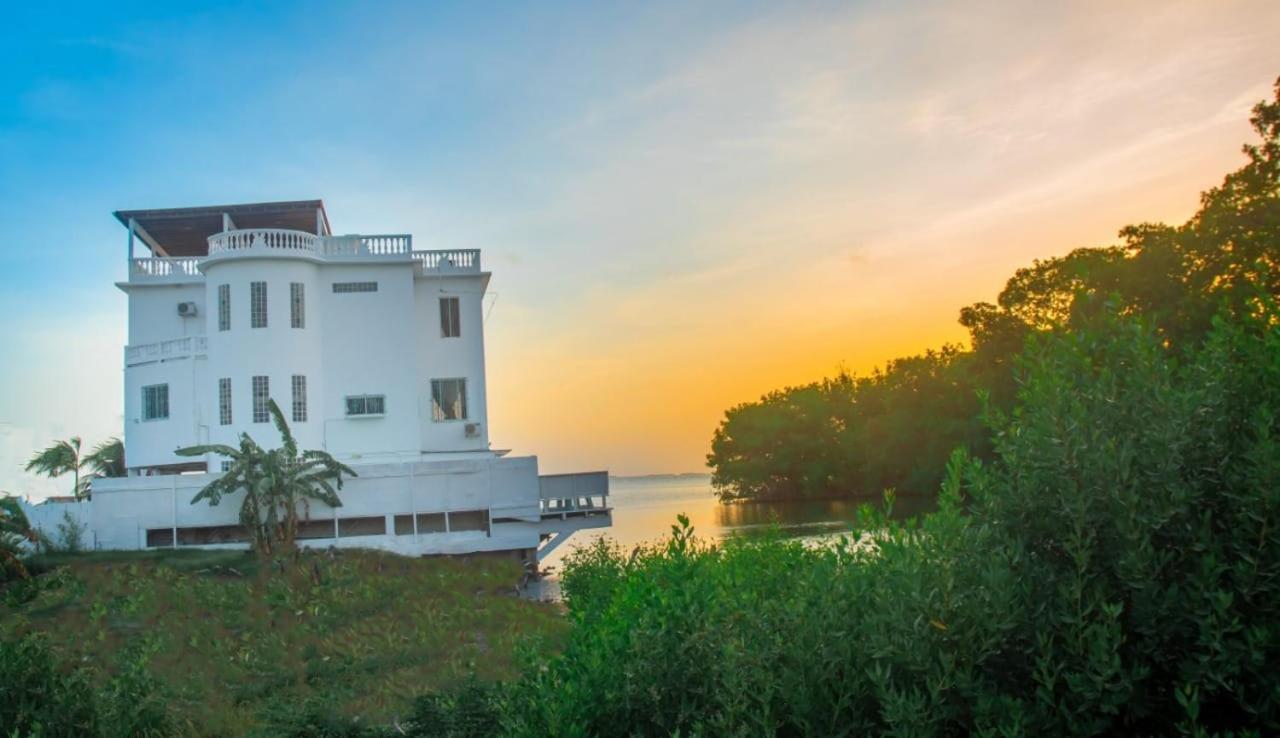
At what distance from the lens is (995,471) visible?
570cm

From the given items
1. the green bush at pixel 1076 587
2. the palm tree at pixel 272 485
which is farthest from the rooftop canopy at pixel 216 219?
the green bush at pixel 1076 587

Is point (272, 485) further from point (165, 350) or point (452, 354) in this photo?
point (165, 350)

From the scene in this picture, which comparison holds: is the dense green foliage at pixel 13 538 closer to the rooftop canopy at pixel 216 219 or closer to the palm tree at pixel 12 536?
the palm tree at pixel 12 536

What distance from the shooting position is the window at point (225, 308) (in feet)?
95.8

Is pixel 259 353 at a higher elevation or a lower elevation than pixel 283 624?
higher

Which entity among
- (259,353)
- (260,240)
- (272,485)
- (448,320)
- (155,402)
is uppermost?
(260,240)

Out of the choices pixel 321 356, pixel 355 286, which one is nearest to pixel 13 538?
pixel 321 356

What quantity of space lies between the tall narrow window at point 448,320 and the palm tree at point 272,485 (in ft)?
23.1

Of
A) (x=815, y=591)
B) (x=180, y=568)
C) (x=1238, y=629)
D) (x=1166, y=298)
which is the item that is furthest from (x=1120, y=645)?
(x=1166, y=298)

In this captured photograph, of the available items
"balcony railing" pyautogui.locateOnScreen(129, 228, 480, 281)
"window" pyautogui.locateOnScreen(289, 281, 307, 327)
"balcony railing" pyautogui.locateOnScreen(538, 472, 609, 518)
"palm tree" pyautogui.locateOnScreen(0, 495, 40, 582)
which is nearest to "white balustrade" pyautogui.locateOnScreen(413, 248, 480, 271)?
"balcony railing" pyautogui.locateOnScreen(129, 228, 480, 281)

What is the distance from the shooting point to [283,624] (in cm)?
2016

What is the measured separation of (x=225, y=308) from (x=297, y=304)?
2011 millimetres

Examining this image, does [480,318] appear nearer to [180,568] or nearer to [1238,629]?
[180,568]

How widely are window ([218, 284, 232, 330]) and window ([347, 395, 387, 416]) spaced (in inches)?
159
